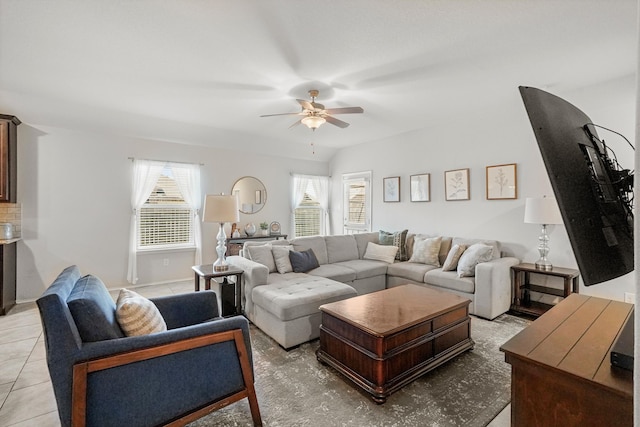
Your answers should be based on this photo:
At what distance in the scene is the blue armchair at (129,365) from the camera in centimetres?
130

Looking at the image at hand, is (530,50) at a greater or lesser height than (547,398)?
greater

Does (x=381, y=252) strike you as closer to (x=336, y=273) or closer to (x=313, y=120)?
(x=336, y=273)

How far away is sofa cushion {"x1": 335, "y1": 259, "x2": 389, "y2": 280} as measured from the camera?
13.6 feet

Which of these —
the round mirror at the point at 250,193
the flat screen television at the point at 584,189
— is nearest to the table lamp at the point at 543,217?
the flat screen television at the point at 584,189

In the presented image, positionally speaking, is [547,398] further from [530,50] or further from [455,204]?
[455,204]

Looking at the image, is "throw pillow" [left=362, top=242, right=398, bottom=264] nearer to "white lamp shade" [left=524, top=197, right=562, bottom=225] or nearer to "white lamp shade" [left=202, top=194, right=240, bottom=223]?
"white lamp shade" [left=524, top=197, right=562, bottom=225]

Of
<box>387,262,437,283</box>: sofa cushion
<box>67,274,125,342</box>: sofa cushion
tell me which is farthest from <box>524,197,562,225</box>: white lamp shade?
<box>67,274,125,342</box>: sofa cushion

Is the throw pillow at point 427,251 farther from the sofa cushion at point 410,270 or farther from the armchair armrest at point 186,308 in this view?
the armchair armrest at point 186,308

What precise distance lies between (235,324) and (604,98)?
174 inches

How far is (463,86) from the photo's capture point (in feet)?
10.9

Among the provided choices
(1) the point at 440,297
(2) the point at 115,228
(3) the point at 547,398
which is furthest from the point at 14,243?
(3) the point at 547,398

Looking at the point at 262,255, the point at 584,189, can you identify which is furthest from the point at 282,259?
the point at 584,189

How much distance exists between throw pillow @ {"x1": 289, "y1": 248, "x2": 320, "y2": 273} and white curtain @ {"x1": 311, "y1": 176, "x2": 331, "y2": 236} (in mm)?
3016

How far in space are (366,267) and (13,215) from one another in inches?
191
